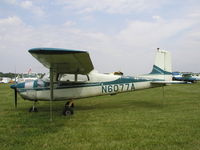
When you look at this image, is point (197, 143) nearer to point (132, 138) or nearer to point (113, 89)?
point (132, 138)

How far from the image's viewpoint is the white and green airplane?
700 centimetres

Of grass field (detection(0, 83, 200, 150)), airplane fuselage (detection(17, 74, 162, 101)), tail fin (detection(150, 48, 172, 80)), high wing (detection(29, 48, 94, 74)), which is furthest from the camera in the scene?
tail fin (detection(150, 48, 172, 80))

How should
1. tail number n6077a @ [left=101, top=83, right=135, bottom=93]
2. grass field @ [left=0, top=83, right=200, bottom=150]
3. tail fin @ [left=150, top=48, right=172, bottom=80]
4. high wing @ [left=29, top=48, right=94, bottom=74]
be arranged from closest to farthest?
grass field @ [left=0, top=83, right=200, bottom=150]
high wing @ [left=29, top=48, right=94, bottom=74]
tail number n6077a @ [left=101, top=83, right=135, bottom=93]
tail fin @ [left=150, top=48, right=172, bottom=80]

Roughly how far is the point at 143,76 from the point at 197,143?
218 inches

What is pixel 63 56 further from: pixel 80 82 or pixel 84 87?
pixel 84 87

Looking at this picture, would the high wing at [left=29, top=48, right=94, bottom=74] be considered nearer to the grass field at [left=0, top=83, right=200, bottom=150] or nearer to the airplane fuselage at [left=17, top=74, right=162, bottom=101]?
the airplane fuselage at [left=17, top=74, right=162, bottom=101]

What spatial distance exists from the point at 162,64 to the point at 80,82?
4235 millimetres

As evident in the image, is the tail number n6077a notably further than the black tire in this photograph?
Yes

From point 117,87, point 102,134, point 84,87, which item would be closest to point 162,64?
point 117,87

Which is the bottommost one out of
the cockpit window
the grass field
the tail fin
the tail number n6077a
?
the grass field

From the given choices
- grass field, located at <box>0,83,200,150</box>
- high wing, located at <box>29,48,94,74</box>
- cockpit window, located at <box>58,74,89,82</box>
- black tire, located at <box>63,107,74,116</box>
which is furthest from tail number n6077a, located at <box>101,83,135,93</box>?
grass field, located at <box>0,83,200,150</box>

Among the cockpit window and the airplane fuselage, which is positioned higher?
the cockpit window

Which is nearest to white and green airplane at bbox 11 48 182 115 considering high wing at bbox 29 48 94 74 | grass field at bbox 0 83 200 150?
high wing at bbox 29 48 94 74

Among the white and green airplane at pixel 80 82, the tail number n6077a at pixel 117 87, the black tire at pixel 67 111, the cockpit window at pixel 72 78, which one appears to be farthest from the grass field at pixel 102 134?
the tail number n6077a at pixel 117 87
